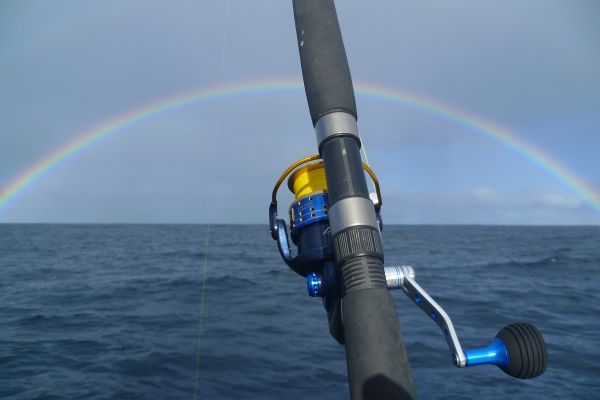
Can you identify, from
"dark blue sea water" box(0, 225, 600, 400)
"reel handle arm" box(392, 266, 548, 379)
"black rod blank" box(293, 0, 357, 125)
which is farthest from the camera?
"dark blue sea water" box(0, 225, 600, 400)

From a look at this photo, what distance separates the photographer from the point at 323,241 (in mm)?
2326

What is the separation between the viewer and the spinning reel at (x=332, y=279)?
163cm

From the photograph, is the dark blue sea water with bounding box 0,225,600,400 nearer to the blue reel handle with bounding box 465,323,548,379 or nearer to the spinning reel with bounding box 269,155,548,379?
the spinning reel with bounding box 269,155,548,379

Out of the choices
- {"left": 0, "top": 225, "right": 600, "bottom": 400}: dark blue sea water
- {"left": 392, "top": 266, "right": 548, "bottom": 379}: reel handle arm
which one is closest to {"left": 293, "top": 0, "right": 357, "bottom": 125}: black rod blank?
{"left": 392, "top": 266, "right": 548, "bottom": 379}: reel handle arm

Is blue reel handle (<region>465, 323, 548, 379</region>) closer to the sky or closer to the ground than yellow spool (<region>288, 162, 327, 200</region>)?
closer to the ground

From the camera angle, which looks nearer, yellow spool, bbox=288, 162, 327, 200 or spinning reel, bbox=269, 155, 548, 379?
spinning reel, bbox=269, 155, 548, 379

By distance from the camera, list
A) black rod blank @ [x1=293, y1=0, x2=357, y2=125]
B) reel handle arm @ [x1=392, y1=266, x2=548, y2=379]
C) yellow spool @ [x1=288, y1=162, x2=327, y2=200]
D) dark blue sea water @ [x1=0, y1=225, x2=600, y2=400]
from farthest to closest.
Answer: dark blue sea water @ [x1=0, y1=225, x2=600, y2=400] → yellow spool @ [x1=288, y1=162, x2=327, y2=200] → black rod blank @ [x1=293, y1=0, x2=357, y2=125] → reel handle arm @ [x1=392, y1=266, x2=548, y2=379]

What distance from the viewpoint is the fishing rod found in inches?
64.6

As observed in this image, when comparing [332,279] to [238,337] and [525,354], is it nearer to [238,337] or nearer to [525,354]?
[525,354]

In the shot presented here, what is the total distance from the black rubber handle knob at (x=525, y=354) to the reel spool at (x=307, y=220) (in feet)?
2.98

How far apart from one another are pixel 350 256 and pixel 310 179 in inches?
35.8

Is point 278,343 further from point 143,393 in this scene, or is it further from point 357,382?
point 357,382

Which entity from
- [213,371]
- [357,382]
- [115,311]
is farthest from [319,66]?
[115,311]

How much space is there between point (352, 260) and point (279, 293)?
12.0 metres
